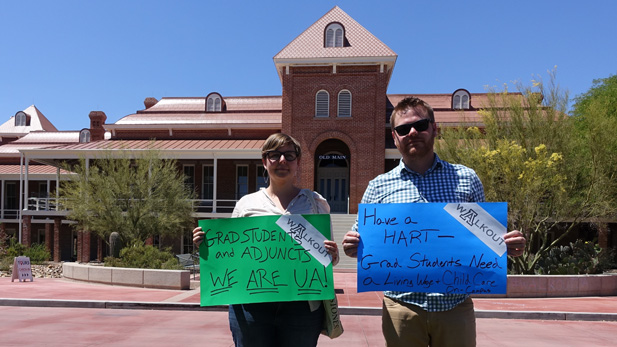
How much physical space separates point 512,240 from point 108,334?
7.20 meters

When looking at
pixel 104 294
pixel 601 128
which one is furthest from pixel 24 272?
pixel 601 128

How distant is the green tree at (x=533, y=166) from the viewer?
14.1m

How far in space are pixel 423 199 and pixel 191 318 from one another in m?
7.83

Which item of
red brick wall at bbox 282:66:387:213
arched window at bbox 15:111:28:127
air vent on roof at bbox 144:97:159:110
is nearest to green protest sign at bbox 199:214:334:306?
red brick wall at bbox 282:66:387:213

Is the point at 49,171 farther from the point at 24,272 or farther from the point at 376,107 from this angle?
the point at 376,107

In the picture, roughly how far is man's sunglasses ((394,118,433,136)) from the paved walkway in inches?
213

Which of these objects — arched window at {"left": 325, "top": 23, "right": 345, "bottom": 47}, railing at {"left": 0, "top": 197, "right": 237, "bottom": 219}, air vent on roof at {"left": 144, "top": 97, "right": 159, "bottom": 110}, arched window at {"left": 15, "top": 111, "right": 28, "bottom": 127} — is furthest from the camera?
arched window at {"left": 15, "top": 111, "right": 28, "bottom": 127}

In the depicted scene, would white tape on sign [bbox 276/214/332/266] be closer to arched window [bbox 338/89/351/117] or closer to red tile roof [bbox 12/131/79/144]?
arched window [bbox 338/89/351/117]

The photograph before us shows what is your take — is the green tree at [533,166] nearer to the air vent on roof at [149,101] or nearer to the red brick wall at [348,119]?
the red brick wall at [348,119]

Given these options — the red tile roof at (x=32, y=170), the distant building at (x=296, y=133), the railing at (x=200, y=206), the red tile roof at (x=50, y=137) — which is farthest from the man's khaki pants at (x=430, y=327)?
the red tile roof at (x=50, y=137)

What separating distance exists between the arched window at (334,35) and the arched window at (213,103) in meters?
A: 8.77

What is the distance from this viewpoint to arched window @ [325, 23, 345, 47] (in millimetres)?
25123

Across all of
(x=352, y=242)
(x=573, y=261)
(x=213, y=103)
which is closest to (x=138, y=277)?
(x=352, y=242)

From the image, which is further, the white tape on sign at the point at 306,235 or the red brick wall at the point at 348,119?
the red brick wall at the point at 348,119
